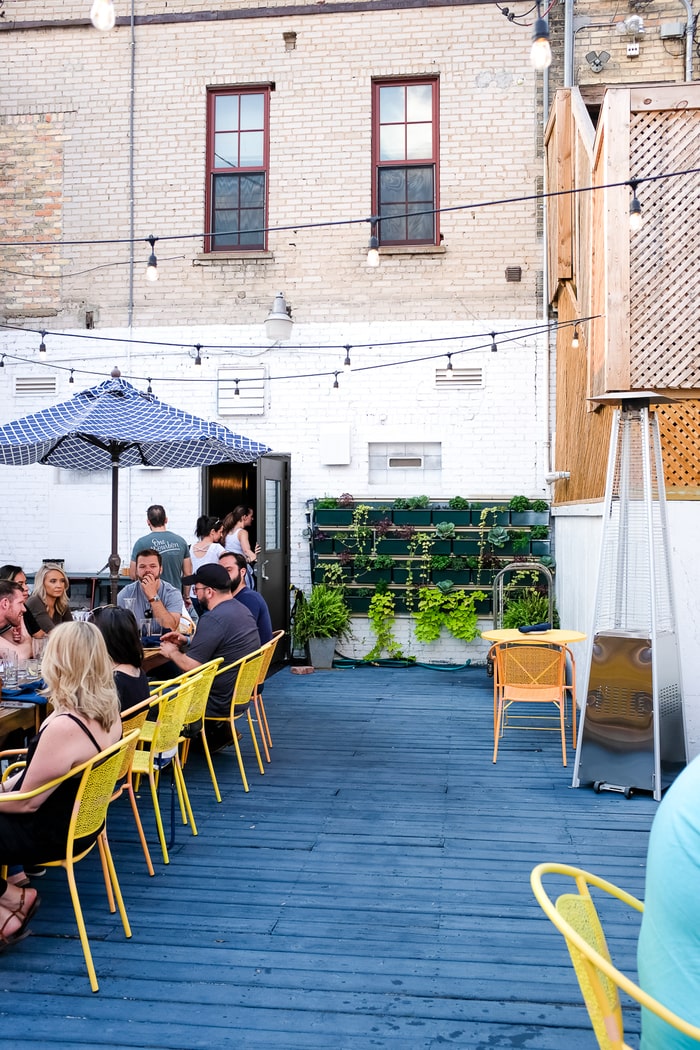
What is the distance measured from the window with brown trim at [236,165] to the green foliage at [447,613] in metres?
4.40

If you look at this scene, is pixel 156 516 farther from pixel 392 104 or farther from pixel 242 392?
pixel 392 104

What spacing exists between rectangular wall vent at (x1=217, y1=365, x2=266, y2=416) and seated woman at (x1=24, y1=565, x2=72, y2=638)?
4.28 m

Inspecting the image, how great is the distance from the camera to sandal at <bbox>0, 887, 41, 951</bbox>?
3.43 meters

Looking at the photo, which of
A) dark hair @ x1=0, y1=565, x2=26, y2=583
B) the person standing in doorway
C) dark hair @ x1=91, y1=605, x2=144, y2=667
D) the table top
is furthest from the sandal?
the person standing in doorway

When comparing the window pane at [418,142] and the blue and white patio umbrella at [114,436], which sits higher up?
the window pane at [418,142]

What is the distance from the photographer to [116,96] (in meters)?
10.4

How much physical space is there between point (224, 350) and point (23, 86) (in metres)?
3.91

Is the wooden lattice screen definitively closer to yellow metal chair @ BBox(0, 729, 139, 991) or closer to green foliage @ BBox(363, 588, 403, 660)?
yellow metal chair @ BBox(0, 729, 139, 991)

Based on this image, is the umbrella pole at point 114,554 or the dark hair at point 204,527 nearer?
the umbrella pole at point 114,554

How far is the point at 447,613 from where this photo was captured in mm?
9898

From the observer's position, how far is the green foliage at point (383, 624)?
9.98 m

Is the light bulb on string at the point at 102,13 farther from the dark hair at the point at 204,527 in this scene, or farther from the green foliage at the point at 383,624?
the green foliage at the point at 383,624

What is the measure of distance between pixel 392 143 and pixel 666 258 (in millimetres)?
5492

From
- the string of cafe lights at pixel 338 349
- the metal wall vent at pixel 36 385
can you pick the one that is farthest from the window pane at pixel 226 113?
the metal wall vent at pixel 36 385
